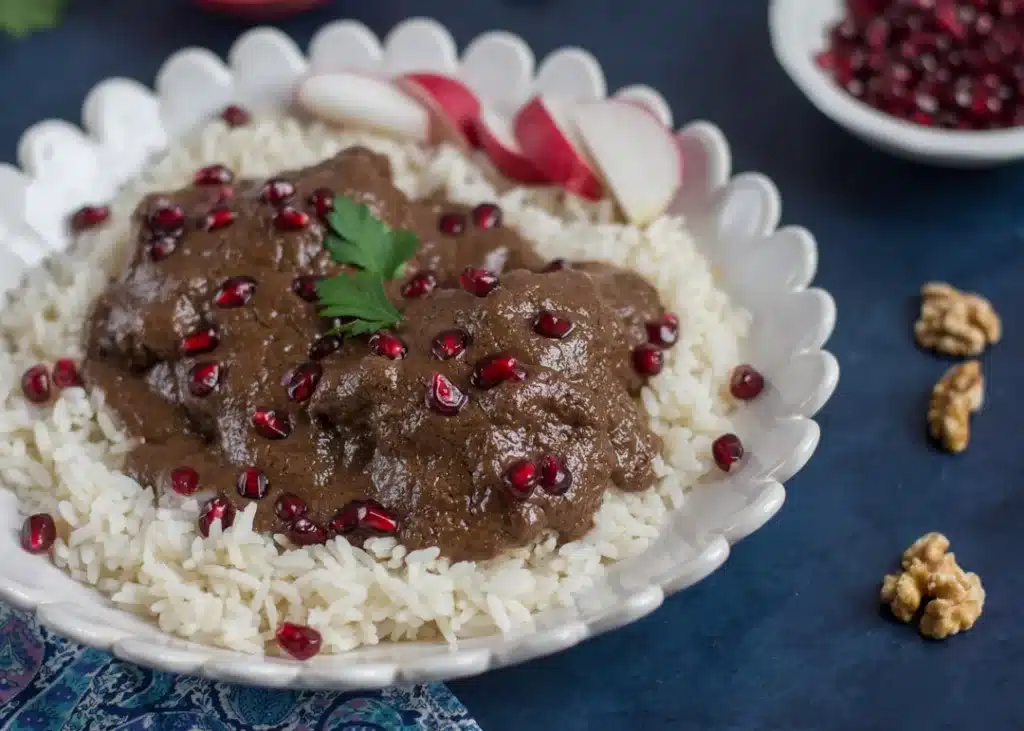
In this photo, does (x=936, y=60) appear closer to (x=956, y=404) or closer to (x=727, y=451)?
(x=956, y=404)

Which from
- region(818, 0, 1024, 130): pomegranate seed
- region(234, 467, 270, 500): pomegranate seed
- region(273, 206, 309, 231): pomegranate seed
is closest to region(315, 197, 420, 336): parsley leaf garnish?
region(273, 206, 309, 231): pomegranate seed

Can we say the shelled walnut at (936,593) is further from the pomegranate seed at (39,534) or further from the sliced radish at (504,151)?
the pomegranate seed at (39,534)

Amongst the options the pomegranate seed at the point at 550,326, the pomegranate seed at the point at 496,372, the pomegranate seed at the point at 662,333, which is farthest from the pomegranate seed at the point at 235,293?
the pomegranate seed at the point at 662,333

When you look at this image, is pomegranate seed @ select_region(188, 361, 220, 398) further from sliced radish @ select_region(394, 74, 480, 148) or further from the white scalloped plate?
sliced radish @ select_region(394, 74, 480, 148)

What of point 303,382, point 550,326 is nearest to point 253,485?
point 303,382

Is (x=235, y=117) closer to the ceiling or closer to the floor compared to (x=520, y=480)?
closer to the ceiling

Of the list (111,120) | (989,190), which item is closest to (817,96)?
(989,190)
